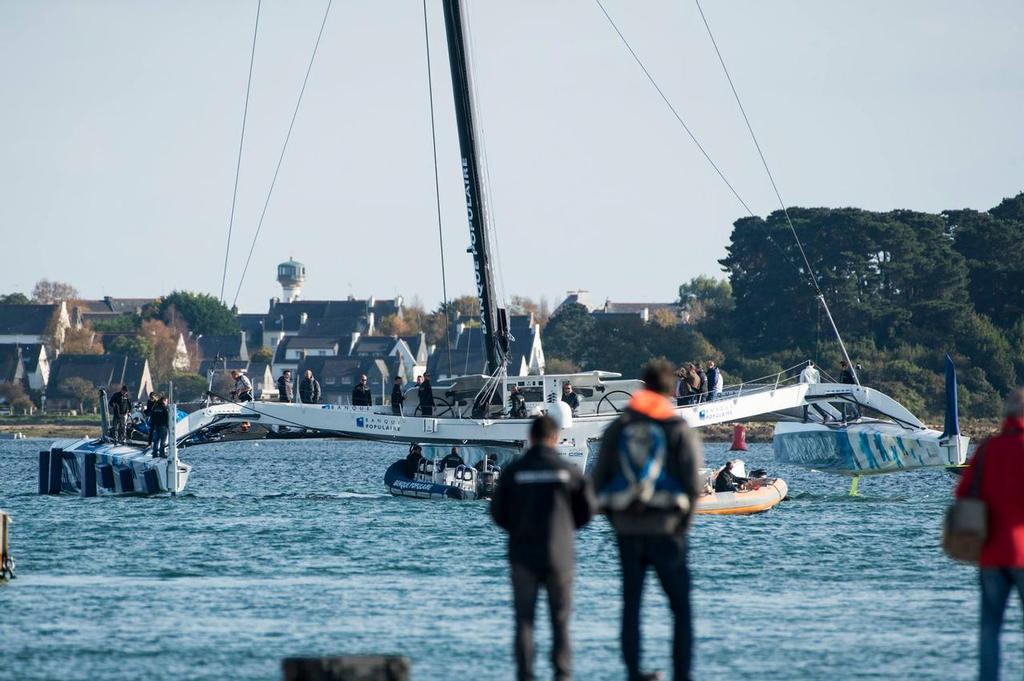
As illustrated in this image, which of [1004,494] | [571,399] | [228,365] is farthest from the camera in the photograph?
[228,365]

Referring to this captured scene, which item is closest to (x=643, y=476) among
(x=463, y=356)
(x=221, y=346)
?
(x=463, y=356)

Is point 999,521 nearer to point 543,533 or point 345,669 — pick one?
point 543,533

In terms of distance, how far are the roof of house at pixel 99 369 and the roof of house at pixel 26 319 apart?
31028 mm

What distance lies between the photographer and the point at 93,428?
11331 cm

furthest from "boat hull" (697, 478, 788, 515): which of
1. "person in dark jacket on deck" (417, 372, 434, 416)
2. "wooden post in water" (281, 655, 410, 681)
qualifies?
"wooden post in water" (281, 655, 410, 681)

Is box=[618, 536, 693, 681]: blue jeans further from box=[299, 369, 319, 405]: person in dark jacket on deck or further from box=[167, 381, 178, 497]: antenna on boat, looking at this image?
box=[299, 369, 319, 405]: person in dark jacket on deck

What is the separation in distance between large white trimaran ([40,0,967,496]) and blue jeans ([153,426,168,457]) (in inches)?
13.3

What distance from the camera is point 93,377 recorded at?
14900cm

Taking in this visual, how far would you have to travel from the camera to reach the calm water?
12.3m

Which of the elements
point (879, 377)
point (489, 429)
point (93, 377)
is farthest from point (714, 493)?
point (93, 377)

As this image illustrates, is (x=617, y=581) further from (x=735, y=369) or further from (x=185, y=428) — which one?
(x=735, y=369)

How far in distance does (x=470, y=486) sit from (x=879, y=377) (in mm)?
55727

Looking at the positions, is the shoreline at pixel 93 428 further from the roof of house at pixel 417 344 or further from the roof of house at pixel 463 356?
the roof of house at pixel 417 344

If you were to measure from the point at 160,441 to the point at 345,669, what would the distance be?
28335mm
